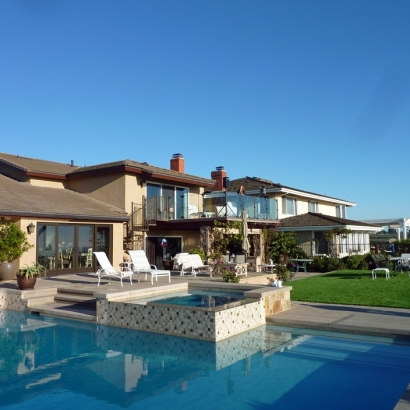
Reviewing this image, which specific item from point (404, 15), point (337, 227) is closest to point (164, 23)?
point (404, 15)

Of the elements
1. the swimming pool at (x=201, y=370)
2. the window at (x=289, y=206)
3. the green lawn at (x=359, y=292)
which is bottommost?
the swimming pool at (x=201, y=370)

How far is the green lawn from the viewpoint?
1175 centimetres

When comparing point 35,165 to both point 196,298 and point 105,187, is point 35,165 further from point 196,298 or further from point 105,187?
point 196,298

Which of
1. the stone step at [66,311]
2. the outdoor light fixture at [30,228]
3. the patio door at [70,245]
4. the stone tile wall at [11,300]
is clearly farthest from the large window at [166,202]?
the stone step at [66,311]

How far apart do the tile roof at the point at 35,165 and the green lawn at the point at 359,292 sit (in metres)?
14.2

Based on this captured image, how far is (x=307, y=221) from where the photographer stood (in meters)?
30.1

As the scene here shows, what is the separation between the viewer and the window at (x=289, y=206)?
32438mm

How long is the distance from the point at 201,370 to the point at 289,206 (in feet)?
A: 88.4

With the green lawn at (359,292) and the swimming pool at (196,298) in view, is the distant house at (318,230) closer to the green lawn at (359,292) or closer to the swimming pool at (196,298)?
the green lawn at (359,292)

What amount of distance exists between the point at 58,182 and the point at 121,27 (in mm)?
10469

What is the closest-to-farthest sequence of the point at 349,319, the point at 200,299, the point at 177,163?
the point at 349,319, the point at 200,299, the point at 177,163

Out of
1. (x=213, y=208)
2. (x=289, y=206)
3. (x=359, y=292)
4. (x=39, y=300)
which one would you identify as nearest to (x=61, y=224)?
(x=39, y=300)

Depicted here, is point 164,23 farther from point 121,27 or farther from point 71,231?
point 71,231

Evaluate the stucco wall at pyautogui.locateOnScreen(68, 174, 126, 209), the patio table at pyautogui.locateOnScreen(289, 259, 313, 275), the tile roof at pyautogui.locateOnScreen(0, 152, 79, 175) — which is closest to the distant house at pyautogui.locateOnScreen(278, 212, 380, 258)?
the patio table at pyautogui.locateOnScreen(289, 259, 313, 275)
